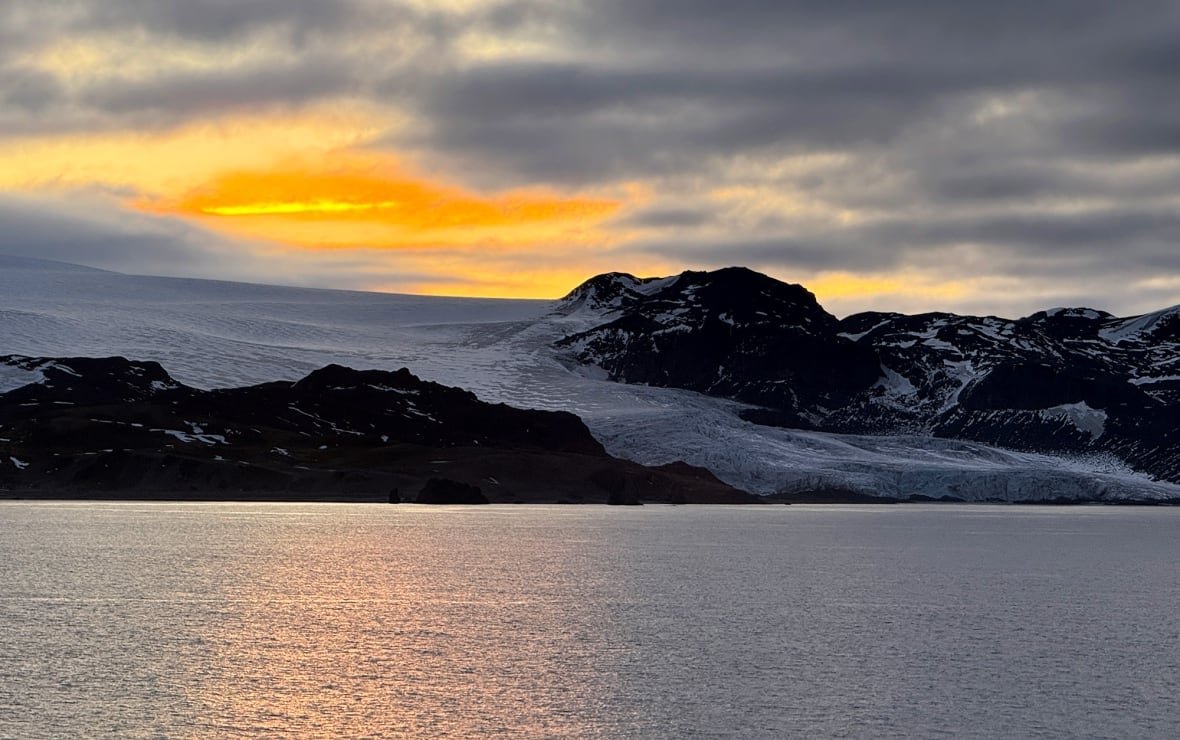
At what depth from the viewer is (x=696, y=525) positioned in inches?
7461

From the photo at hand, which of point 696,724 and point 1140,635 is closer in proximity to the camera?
point 696,724

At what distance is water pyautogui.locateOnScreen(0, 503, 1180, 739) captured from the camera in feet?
164

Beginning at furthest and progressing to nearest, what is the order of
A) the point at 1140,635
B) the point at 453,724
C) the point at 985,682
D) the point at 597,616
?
1. the point at 597,616
2. the point at 1140,635
3. the point at 985,682
4. the point at 453,724

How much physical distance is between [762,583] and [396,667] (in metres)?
44.5

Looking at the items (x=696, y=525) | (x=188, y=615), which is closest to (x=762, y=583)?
(x=188, y=615)

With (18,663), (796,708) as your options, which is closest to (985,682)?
(796,708)

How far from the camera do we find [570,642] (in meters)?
68.4

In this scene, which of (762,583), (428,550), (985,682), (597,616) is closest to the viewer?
(985,682)

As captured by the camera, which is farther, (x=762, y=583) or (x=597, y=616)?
(x=762, y=583)

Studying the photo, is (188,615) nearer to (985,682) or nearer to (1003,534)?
(985,682)

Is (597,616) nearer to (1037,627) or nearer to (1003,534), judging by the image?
(1037,627)

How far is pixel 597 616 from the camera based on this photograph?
7931 cm

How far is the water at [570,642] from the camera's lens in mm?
50000

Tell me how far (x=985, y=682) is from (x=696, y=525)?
131334mm
